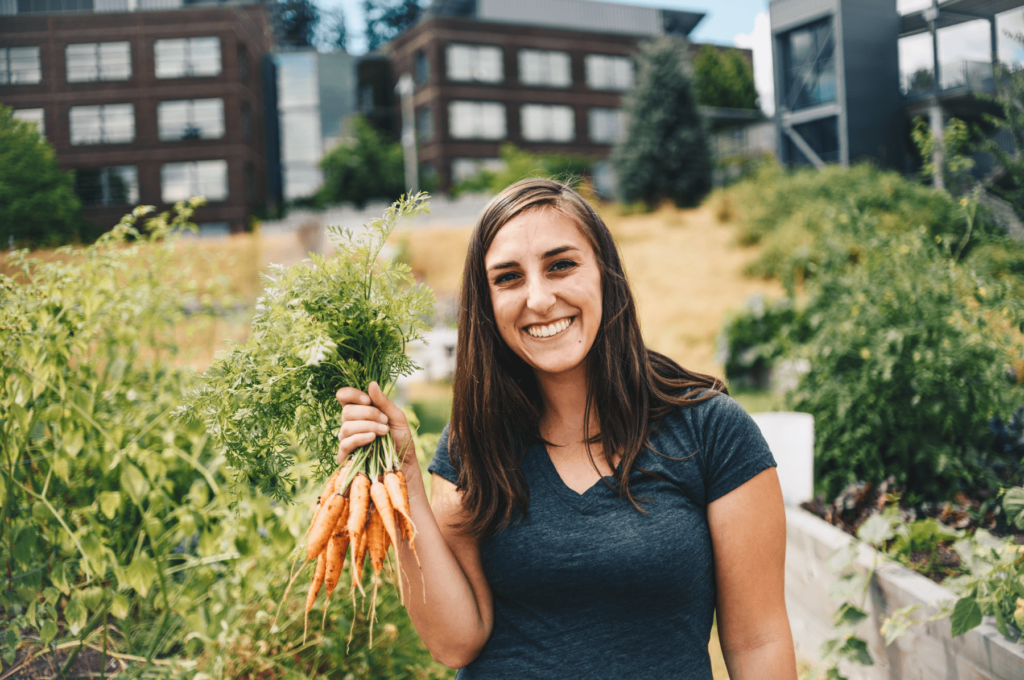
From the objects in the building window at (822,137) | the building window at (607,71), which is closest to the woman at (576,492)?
the building window at (822,137)

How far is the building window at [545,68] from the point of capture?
102ft

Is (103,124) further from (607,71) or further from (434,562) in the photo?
(607,71)

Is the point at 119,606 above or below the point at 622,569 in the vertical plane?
below

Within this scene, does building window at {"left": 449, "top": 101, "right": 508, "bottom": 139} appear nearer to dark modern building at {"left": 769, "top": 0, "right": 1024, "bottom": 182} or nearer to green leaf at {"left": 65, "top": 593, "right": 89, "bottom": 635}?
dark modern building at {"left": 769, "top": 0, "right": 1024, "bottom": 182}

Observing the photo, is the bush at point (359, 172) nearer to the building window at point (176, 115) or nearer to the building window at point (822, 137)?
the building window at point (176, 115)

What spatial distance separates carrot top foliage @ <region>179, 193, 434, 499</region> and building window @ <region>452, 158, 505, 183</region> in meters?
29.9

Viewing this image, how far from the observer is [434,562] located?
4.51ft

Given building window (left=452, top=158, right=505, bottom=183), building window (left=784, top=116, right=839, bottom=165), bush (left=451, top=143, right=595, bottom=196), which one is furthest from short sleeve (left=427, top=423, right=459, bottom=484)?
building window (left=452, top=158, right=505, bottom=183)

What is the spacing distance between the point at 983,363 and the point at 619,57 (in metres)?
33.1

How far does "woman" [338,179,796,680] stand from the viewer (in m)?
1.34

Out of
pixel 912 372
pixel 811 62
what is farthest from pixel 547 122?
pixel 912 372

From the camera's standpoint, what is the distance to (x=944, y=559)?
236 centimetres

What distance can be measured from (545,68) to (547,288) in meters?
33.0

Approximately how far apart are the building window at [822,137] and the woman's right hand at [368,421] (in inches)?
101
